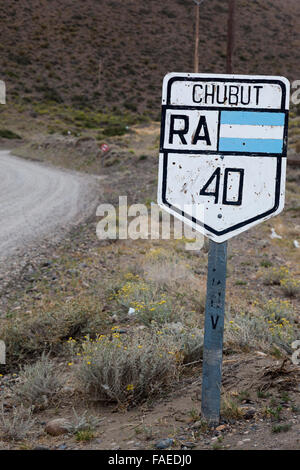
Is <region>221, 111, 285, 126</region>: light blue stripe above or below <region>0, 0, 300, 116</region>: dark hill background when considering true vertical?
below

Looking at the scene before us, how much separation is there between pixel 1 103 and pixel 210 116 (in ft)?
142

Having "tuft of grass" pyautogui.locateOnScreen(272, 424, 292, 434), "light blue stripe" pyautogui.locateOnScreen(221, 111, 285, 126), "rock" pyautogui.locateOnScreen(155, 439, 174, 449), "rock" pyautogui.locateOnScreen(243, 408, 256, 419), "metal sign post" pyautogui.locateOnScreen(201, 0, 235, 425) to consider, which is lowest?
"rock" pyautogui.locateOnScreen(155, 439, 174, 449)

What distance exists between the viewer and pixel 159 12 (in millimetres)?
59938

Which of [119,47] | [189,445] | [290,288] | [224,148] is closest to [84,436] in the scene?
[189,445]

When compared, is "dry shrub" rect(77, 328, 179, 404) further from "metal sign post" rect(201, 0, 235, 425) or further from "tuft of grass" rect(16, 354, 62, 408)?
"metal sign post" rect(201, 0, 235, 425)

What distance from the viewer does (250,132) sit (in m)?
2.66

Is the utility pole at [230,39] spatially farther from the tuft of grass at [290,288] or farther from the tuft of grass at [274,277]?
the tuft of grass at [290,288]

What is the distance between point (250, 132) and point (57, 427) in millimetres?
2133

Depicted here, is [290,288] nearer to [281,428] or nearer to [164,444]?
[281,428]

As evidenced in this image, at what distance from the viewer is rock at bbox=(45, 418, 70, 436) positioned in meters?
3.23

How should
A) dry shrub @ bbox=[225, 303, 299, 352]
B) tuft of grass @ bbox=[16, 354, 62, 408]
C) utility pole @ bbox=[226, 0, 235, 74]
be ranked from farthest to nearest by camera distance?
utility pole @ bbox=[226, 0, 235, 74], dry shrub @ bbox=[225, 303, 299, 352], tuft of grass @ bbox=[16, 354, 62, 408]

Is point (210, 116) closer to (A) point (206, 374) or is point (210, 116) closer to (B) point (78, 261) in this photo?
(A) point (206, 374)

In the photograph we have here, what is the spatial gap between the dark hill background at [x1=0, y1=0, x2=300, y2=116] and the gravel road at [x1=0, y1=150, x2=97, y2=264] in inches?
1100

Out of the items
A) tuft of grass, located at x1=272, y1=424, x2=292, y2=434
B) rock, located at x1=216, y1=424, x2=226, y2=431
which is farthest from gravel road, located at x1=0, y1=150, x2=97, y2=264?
tuft of grass, located at x1=272, y1=424, x2=292, y2=434
